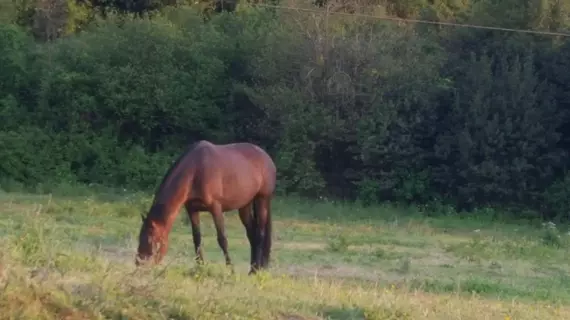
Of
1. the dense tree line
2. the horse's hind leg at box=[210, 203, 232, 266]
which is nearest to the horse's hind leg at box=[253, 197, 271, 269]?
the horse's hind leg at box=[210, 203, 232, 266]

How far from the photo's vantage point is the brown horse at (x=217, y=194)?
43.5 feet

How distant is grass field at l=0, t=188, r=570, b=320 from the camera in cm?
721

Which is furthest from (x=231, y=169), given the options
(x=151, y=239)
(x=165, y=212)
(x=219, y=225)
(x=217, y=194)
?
(x=151, y=239)

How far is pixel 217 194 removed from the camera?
560 inches

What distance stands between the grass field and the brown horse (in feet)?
1.34

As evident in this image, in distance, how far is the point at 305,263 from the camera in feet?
54.6

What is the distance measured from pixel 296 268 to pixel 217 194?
2135mm

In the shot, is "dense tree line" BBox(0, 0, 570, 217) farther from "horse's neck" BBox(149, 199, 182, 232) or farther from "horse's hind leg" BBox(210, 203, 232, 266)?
"horse's neck" BBox(149, 199, 182, 232)

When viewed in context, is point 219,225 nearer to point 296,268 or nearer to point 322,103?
point 296,268

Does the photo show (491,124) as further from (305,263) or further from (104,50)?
(305,263)

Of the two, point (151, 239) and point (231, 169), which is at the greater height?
point (231, 169)

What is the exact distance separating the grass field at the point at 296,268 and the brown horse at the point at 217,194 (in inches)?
A: 16.0

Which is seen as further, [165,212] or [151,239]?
[165,212]

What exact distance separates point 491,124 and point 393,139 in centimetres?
298
